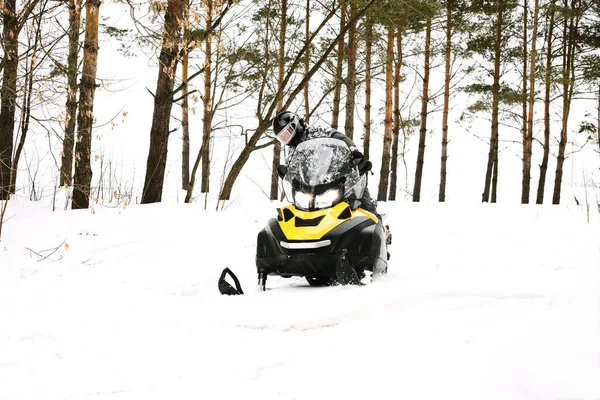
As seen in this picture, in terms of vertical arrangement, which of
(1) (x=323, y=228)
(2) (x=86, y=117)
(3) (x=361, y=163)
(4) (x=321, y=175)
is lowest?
(1) (x=323, y=228)

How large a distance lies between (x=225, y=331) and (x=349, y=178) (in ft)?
5.98

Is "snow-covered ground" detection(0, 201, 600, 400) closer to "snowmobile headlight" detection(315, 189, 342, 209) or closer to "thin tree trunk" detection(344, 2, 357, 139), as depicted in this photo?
"snowmobile headlight" detection(315, 189, 342, 209)

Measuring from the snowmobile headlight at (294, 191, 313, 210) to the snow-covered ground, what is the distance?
706 mm

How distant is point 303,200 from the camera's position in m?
4.37

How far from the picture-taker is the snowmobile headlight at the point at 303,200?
4.34 m

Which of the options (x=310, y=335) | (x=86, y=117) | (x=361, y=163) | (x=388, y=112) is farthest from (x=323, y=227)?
(x=388, y=112)

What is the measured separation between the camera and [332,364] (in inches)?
96.6

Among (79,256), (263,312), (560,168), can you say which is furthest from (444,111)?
(263,312)

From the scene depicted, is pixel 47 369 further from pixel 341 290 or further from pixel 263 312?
pixel 341 290

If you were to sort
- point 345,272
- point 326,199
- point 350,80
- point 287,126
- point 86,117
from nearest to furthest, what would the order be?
point 345,272 → point 326,199 → point 287,126 → point 86,117 → point 350,80

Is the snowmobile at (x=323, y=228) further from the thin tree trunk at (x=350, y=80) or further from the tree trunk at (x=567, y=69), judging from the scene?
the tree trunk at (x=567, y=69)

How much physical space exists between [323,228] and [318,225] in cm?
5

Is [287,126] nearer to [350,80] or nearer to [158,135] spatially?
[158,135]

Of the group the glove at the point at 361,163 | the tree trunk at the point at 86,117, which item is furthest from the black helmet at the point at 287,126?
the tree trunk at the point at 86,117
